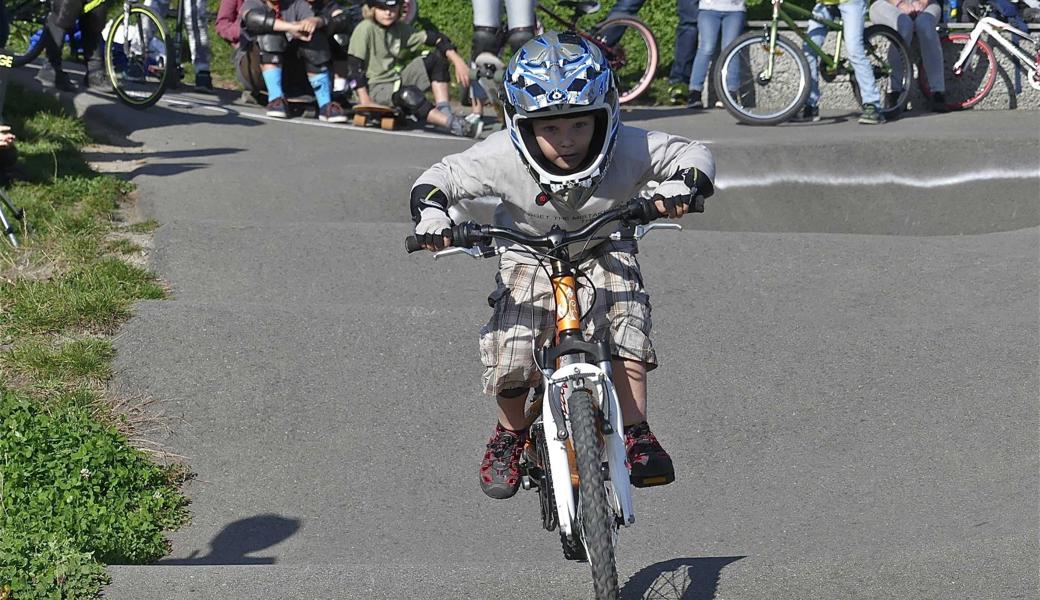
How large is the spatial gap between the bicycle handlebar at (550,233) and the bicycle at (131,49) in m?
8.29

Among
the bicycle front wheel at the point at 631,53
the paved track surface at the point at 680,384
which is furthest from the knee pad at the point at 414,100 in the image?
the bicycle front wheel at the point at 631,53

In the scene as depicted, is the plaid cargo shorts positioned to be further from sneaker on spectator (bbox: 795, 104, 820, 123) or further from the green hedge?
the green hedge

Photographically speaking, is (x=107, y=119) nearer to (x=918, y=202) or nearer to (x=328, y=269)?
(x=328, y=269)

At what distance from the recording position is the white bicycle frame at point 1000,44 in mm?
13508

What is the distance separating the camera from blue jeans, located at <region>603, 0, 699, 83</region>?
Answer: 43.7 ft

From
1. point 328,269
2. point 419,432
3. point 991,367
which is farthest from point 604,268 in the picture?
point 328,269

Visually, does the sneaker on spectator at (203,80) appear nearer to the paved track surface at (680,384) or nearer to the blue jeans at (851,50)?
the paved track surface at (680,384)

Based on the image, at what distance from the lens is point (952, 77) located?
1370 cm

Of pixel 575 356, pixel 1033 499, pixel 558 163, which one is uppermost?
pixel 558 163

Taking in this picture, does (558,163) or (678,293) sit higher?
(558,163)

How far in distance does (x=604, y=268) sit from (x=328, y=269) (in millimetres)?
4425

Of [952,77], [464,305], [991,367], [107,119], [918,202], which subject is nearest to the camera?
[991,367]

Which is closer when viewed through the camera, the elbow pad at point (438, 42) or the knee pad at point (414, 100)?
the knee pad at point (414, 100)

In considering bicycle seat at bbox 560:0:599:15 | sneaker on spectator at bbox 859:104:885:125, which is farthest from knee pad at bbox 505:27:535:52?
sneaker on spectator at bbox 859:104:885:125
